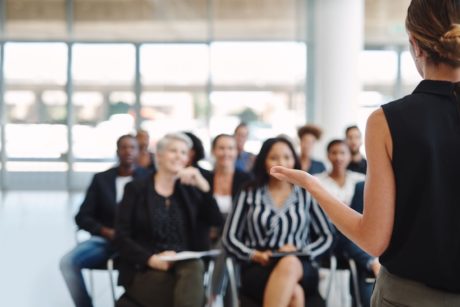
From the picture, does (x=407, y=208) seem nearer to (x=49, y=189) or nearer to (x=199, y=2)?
(x=199, y=2)

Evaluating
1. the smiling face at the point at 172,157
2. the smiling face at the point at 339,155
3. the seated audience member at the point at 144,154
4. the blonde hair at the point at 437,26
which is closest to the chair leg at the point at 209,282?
the smiling face at the point at 172,157

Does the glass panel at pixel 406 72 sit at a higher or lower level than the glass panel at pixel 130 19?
lower

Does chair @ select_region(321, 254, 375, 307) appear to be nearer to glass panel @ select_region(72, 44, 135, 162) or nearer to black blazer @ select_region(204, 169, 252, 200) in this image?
black blazer @ select_region(204, 169, 252, 200)

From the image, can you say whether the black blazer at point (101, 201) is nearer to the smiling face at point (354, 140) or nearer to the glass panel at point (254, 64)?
the smiling face at point (354, 140)

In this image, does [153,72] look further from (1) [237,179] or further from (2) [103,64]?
(1) [237,179]

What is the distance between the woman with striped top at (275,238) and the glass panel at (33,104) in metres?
10.0

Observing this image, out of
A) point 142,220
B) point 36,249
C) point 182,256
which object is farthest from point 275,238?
point 36,249

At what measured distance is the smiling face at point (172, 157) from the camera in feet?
14.1

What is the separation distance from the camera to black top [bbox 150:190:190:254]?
412cm

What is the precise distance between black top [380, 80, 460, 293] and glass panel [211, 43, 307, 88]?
11016 millimetres

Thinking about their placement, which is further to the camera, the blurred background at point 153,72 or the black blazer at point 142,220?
the blurred background at point 153,72

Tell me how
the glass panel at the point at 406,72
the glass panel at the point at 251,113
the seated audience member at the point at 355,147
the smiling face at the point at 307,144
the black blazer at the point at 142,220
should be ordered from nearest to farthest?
1. the black blazer at the point at 142,220
2. the seated audience member at the point at 355,147
3. the smiling face at the point at 307,144
4. the glass panel at the point at 406,72
5. the glass panel at the point at 251,113

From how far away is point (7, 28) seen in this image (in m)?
13.4

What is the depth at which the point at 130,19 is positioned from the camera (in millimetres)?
13070
